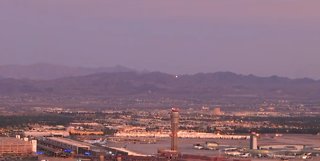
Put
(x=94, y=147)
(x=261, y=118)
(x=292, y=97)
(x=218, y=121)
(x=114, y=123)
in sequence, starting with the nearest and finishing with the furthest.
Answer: (x=94, y=147) → (x=114, y=123) → (x=218, y=121) → (x=261, y=118) → (x=292, y=97)

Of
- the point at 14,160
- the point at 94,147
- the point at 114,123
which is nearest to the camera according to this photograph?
the point at 14,160

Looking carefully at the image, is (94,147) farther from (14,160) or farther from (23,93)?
(23,93)

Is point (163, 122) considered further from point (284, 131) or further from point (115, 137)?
point (115, 137)

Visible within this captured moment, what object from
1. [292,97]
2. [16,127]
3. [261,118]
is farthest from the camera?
[292,97]

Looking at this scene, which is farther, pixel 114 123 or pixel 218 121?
pixel 218 121

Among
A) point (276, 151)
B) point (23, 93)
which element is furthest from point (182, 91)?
point (276, 151)

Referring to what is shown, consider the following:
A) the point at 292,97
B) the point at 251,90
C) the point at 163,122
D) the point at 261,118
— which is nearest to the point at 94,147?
the point at 163,122

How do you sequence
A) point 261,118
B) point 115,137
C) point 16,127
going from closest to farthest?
point 115,137 → point 16,127 → point 261,118

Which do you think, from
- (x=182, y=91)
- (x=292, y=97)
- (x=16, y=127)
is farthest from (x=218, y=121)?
(x=182, y=91)

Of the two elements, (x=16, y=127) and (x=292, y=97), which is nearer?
(x=16, y=127)
